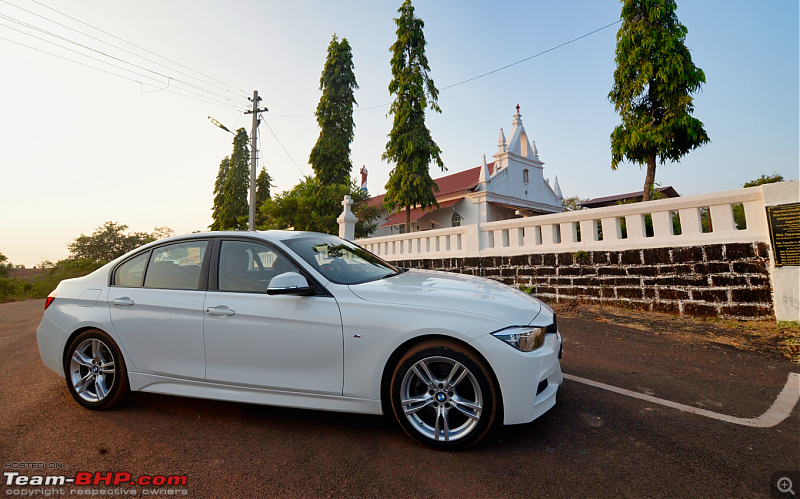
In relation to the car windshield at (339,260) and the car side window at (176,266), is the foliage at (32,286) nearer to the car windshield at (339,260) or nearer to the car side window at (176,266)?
the car side window at (176,266)

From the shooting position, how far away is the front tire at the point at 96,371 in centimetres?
317

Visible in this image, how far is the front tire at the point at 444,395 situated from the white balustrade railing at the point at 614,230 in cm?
518

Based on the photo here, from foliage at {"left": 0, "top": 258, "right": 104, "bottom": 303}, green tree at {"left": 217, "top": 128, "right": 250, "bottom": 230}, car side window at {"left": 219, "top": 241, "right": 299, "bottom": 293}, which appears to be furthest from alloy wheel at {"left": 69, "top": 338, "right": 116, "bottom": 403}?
green tree at {"left": 217, "top": 128, "right": 250, "bottom": 230}

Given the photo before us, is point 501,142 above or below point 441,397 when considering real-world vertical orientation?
above

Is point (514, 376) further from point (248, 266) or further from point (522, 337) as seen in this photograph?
point (248, 266)

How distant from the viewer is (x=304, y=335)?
263cm

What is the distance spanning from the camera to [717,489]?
76.2 inches

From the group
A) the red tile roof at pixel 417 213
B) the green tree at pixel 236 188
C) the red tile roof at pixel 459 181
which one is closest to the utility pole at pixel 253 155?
the red tile roof at pixel 417 213

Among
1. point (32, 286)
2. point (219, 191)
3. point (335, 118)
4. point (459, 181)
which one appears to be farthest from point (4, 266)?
point (459, 181)

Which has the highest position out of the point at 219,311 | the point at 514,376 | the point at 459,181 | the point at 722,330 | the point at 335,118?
the point at 335,118

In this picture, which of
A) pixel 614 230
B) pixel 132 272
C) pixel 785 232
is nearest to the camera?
pixel 132 272

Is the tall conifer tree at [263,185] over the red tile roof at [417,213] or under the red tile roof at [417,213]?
over

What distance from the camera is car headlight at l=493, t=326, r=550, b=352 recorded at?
7.63 feet

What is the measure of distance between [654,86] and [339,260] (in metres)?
15.8
